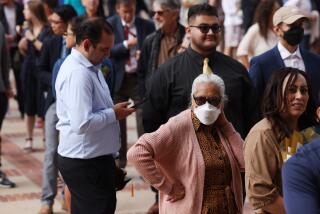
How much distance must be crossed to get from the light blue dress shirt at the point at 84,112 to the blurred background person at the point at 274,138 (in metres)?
1.24

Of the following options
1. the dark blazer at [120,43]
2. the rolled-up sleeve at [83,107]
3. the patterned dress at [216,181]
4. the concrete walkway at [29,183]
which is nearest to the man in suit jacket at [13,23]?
the concrete walkway at [29,183]

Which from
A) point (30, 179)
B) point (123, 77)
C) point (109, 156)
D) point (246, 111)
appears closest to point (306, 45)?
point (123, 77)

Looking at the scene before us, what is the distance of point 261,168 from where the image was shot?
168 inches

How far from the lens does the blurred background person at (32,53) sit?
32.4 feet

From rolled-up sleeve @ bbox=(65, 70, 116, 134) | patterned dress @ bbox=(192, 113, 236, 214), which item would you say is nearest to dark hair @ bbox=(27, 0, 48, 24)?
rolled-up sleeve @ bbox=(65, 70, 116, 134)

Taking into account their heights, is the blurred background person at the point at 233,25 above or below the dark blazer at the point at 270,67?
below

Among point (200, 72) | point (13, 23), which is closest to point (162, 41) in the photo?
point (200, 72)

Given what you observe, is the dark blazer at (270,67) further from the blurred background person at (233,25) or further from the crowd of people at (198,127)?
the blurred background person at (233,25)

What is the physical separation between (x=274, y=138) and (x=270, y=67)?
2.23 meters

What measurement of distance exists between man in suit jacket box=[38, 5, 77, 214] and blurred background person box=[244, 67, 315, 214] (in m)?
3.42

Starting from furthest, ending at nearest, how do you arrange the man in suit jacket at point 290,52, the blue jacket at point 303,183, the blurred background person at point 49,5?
1. the blurred background person at point 49,5
2. the man in suit jacket at point 290,52
3. the blue jacket at point 303,183

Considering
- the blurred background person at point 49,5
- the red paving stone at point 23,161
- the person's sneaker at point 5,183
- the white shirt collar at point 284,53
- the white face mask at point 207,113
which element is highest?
the white face mask at point 207,113

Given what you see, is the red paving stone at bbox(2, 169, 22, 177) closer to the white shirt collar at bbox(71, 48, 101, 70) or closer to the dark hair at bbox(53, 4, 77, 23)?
the dark hair at bbox(53, 4, 77, 23)

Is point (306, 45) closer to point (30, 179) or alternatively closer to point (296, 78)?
point (30, 179)
